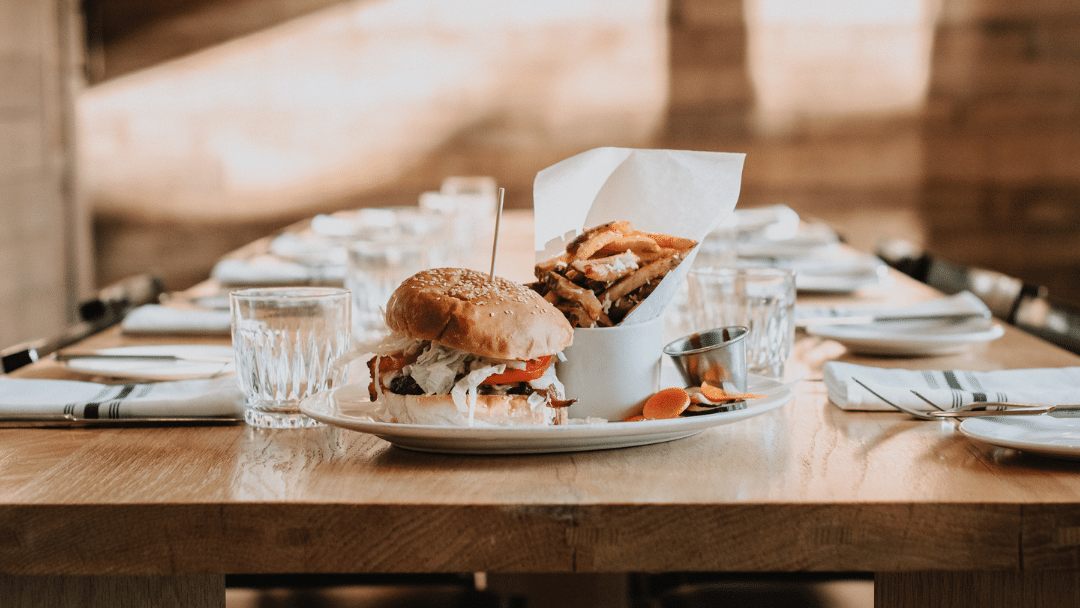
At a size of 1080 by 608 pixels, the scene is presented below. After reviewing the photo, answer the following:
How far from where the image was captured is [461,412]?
3.32ft

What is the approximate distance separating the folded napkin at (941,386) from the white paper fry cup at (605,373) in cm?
25

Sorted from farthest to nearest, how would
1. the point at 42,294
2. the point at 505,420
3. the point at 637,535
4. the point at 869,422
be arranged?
the point at 42,294 < the point at 869,422 < the point at 505,420 < the point at 637,535

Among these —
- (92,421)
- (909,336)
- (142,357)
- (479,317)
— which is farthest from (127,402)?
(909,336)

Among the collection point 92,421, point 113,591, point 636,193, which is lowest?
Result: point 113,591

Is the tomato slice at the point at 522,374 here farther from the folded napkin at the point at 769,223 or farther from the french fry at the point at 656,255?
the folded napkin at the point at 769,223

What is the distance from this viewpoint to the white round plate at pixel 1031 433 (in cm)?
99

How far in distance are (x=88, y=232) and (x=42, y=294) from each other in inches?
18.7

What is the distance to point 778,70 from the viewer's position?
5094mm

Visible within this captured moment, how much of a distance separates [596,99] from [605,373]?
4.12m

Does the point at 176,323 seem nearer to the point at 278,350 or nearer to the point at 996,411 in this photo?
the point at 278,350

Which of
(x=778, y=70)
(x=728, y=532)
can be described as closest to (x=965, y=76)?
(x=778, y=70)

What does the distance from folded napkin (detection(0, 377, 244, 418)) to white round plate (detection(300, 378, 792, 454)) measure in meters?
0.13

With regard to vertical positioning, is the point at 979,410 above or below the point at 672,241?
below

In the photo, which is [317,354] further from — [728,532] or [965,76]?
[965,76]
